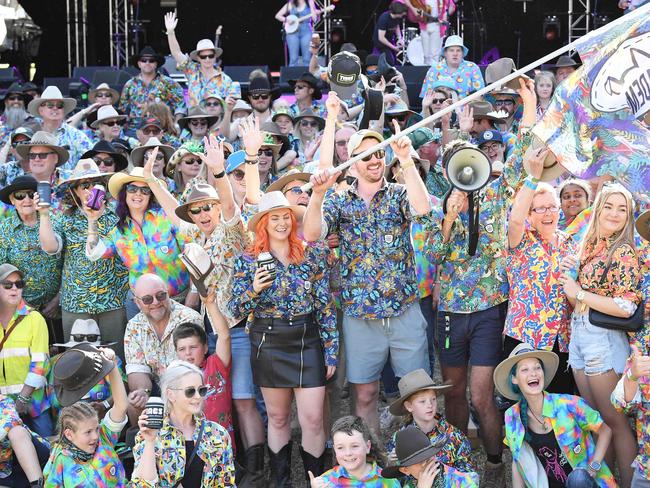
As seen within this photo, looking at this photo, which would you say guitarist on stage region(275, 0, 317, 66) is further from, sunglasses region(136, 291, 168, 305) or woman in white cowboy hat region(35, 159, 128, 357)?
sunglasses region(136, 291, 168, 305)

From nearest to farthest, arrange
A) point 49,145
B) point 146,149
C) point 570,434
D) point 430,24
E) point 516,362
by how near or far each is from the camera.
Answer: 1. point 570,434
2. point 516,362
3. point 49,145
4. point 146,149
5. point 430,24

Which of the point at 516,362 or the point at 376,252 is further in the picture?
the point at 376,252

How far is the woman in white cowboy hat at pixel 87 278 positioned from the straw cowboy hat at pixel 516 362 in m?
2.74

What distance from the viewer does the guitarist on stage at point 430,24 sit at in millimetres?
15016

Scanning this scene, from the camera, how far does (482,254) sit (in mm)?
6867

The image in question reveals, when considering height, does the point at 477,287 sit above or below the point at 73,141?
below

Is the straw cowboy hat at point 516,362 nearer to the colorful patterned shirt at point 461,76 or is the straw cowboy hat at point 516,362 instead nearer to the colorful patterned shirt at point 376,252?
the colorful patterned shirt at point 376,252

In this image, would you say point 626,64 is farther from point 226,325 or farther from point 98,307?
point 98,307

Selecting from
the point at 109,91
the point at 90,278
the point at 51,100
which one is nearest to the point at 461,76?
the point at 109,91

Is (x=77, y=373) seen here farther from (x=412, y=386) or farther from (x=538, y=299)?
(x=538, y=299)

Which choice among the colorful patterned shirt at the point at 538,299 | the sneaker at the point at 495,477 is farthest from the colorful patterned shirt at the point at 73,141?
the sneaker at the point at 495,477

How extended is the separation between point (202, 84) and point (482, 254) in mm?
6123

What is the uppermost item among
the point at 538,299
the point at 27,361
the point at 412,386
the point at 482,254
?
the point at 482,254

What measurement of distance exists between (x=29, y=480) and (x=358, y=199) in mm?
2461
